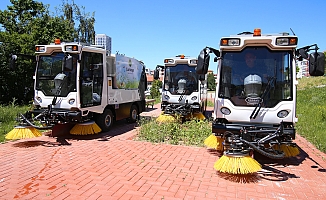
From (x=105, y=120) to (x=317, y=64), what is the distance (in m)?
6.26

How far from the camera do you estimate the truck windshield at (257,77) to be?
5254 mm

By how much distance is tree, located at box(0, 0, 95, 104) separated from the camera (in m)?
14.4

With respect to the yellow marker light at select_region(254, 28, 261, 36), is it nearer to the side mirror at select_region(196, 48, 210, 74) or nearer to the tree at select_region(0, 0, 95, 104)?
the side mirror at select_region(196, 48, 210, 74)

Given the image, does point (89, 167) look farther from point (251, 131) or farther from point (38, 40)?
point (38, 40)

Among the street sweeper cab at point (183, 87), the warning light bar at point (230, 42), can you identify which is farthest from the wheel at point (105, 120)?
the warning light bar at point (230, 42)

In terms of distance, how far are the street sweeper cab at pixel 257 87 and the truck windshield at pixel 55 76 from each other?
3.97 m

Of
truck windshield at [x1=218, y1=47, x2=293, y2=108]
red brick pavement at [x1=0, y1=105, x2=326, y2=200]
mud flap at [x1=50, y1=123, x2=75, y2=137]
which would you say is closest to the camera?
red brick pavement at [x1=0, y1=105, x2=326, y2=200]

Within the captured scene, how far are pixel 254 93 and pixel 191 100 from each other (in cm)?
504

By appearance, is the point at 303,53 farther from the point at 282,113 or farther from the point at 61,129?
the point at 61,129

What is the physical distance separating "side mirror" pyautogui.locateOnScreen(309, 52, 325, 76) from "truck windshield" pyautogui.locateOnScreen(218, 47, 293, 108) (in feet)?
1.65

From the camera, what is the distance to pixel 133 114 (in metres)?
10.9

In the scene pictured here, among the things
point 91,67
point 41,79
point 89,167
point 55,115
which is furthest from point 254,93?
point 41,79

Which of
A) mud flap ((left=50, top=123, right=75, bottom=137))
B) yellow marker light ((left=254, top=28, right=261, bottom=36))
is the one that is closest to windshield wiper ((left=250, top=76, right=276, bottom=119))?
yellow marker light ((left=254, top=28, right=261, bottom=36))

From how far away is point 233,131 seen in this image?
17.0 feet
